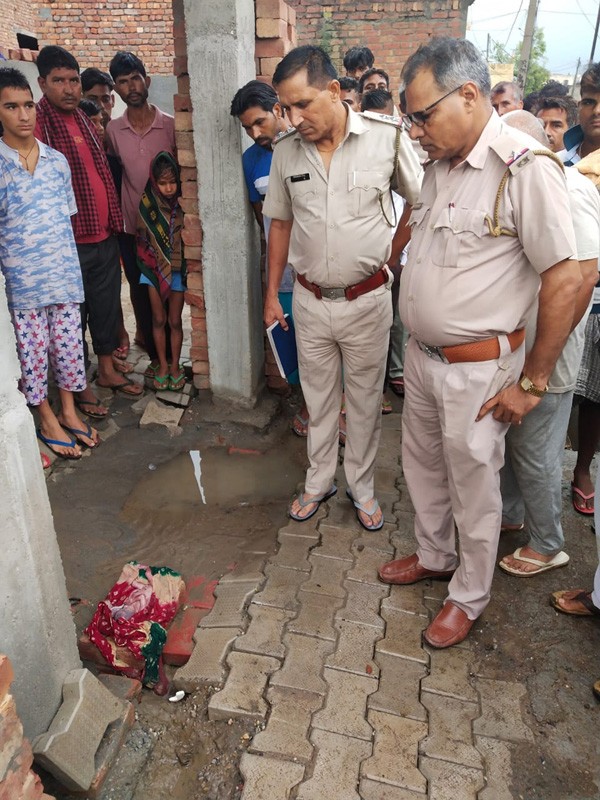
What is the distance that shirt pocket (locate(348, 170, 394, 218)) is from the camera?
2.60 m

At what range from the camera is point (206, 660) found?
2277 millimetres

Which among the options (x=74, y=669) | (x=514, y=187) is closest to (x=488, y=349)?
(x=514, y=187)

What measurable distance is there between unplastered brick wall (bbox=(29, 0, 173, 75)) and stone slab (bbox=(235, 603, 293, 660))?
11510 millimetres

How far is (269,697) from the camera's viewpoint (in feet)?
6.97

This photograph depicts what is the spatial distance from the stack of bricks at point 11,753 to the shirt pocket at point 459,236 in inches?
66.5

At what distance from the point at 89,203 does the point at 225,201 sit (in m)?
0.89

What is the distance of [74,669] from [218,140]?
2.89 m

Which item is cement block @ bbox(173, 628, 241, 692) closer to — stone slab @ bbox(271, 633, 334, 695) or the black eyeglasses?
stone slab @ bbox(271, 633, 334, 695)

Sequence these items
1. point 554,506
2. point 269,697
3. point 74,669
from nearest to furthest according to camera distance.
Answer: point 74,669, point 269,697, point 554,506

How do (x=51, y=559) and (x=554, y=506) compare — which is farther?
(x=554, y=506)

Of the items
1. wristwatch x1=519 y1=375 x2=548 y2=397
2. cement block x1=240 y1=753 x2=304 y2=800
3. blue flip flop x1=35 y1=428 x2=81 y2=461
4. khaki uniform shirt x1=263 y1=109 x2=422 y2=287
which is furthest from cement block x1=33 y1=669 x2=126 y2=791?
blue flip flop x1=35 y1=428 x2=81 y2=461

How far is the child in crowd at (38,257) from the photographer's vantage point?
10.6ft

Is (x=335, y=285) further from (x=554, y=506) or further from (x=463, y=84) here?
(x=554, y=506)

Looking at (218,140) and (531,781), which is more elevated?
(218,140)
